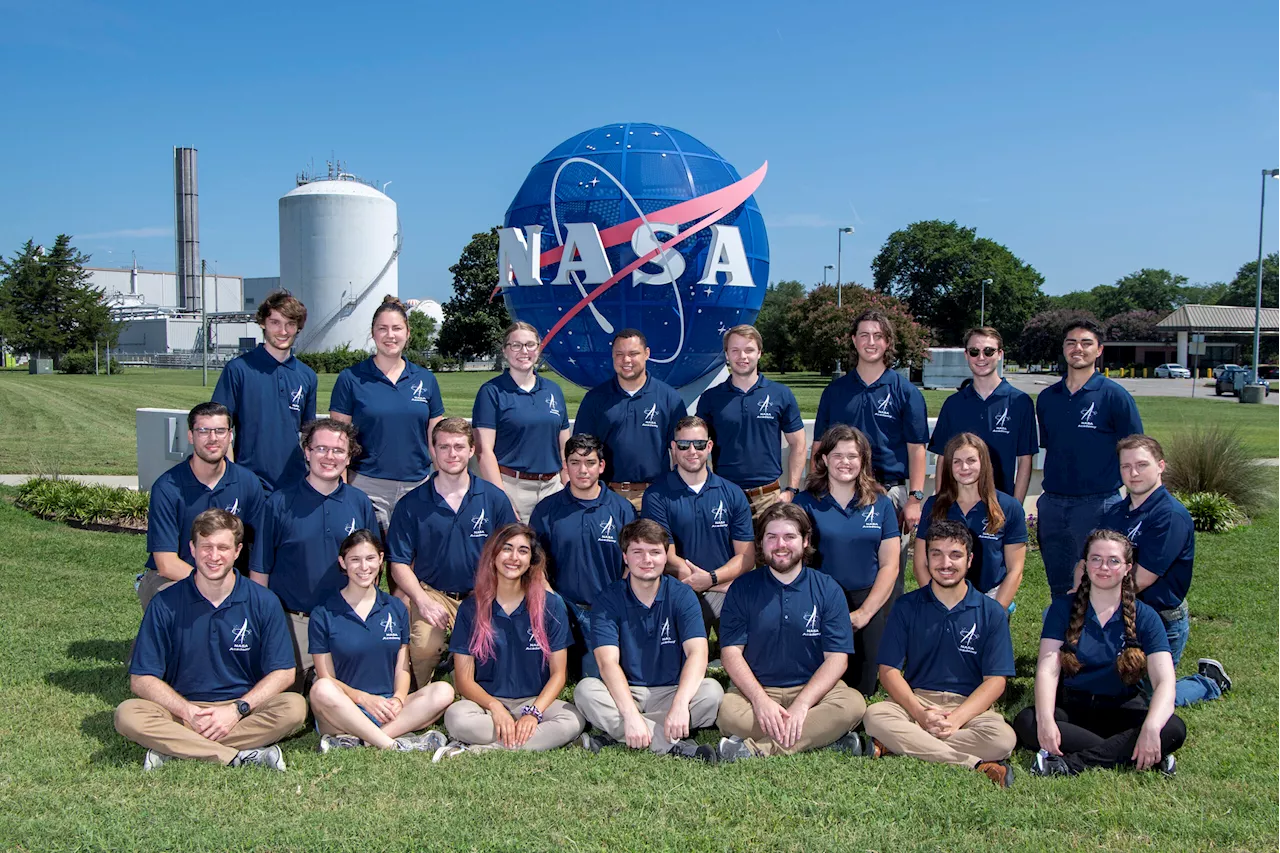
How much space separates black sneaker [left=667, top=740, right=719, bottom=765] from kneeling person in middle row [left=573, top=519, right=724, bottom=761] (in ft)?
0.19

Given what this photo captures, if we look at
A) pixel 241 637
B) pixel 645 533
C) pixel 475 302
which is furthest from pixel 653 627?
pixel 475 302

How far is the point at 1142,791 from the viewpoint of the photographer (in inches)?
172

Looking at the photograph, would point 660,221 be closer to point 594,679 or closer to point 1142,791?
point 594,679

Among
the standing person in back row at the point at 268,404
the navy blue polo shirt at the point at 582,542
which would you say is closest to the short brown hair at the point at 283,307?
the standing person in back row at the point at 268,404

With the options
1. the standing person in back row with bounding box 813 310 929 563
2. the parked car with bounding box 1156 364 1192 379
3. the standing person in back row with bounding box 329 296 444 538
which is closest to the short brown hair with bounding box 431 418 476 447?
the standing person in back row with bounding box 329 296 444 538

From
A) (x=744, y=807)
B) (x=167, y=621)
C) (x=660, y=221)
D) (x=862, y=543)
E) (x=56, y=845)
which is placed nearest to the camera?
(x=56, y=845)

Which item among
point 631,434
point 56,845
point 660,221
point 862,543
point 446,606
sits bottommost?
point 56,845

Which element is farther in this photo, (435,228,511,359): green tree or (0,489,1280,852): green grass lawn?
(435,228,511,359): green tree

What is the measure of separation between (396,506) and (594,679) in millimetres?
1564

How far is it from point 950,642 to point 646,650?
1511 mm

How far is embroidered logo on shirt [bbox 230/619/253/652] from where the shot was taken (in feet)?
16.3

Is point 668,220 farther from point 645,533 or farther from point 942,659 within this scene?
point 942,659

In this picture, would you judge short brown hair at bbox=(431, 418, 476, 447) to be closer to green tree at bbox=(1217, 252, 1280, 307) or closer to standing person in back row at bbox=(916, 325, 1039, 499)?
standing person in back row at bbox=(916, 325, 1039, 499)

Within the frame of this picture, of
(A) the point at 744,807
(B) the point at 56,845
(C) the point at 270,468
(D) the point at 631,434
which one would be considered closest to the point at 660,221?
(D) the point at 631,434
